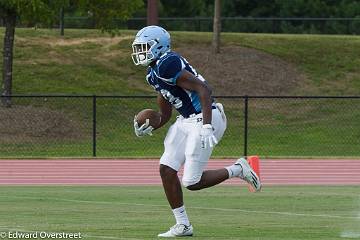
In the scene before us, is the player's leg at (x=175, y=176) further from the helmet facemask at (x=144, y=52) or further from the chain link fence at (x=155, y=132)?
the chain link fence at (x=155, y=132)

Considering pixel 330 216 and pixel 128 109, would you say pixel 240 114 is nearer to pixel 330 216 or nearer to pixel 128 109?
pixel 128 109

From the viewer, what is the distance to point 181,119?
39.3ft

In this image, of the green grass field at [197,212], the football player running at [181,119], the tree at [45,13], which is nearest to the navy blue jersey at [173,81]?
the football player running at [181,119]

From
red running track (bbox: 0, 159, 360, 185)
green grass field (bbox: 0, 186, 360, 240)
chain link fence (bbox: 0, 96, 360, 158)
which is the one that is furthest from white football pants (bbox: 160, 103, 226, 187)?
chain link fence (bbox: 0, 96, 360, 158)

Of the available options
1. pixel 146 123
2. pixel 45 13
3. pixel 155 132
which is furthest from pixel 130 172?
pixel 146 123

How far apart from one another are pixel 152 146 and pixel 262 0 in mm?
29540

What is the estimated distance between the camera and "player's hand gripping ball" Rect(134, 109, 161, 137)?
479 inches

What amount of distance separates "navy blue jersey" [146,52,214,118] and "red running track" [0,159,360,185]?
366 inches

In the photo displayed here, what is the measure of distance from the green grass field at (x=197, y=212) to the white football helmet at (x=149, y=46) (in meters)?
1.77

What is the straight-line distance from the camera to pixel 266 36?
141 ft

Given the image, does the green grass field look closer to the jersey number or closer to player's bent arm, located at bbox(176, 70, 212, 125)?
player's bent arm, located at bbox(176, 70, 212, 125)

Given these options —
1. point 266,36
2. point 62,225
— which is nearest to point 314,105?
point 266,36

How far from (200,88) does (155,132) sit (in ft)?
66.2

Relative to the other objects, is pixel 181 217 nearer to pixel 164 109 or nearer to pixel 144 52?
pixel 164 109
